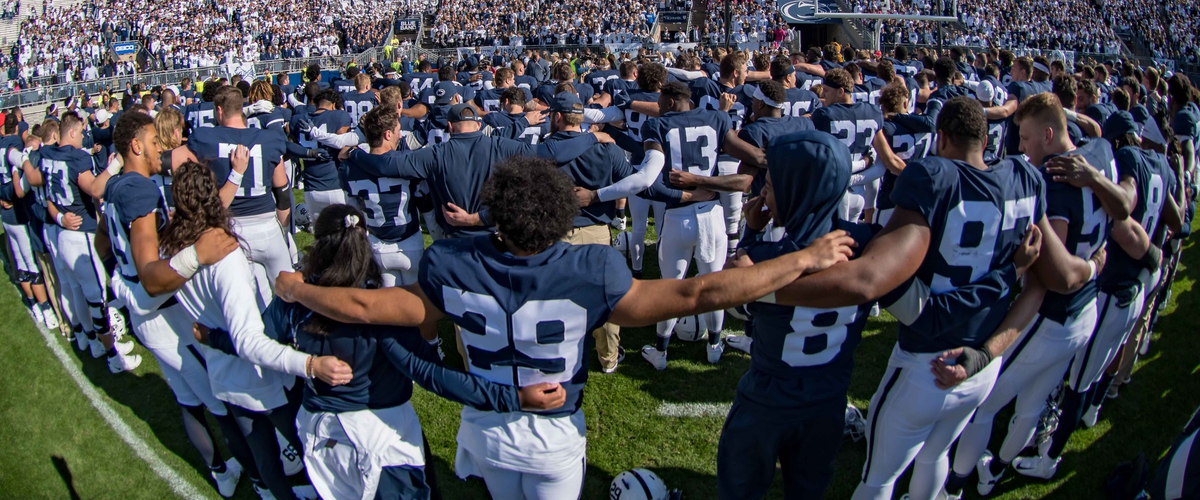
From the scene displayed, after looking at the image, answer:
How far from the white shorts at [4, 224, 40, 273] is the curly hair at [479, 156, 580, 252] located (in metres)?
6.66

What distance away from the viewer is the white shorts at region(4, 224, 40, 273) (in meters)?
6.77

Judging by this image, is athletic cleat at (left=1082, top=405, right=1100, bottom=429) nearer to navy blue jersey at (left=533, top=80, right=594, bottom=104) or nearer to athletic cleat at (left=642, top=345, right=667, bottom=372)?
athletic cleat at (left=642, top=345, right=667, bottom=372)

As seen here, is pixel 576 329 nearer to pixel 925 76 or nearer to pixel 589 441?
pixel 589 441

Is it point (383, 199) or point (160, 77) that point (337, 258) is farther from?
point (160, 77)

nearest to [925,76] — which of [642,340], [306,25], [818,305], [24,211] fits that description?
[642,340]

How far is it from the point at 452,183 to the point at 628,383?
1.96 m

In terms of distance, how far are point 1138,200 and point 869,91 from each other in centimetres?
496

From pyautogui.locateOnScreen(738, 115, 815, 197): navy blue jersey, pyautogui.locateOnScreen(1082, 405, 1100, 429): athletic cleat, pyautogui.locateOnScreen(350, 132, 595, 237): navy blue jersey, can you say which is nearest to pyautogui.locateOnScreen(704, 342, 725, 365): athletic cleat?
pyautogui.locateOnScreen(738, 115, 815, 197): navy blue jersey

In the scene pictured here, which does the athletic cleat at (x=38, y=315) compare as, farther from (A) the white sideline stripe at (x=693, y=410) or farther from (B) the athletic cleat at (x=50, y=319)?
(A) the white sideline stripe at (x=693, y=410)

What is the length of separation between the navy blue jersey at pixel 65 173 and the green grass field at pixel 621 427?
1395 millimetres

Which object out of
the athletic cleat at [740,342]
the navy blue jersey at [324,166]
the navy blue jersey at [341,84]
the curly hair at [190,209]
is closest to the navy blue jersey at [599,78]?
the navy blue jersey at [341,84]

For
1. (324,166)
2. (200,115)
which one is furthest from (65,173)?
(200,115)

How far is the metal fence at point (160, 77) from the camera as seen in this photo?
21500mm

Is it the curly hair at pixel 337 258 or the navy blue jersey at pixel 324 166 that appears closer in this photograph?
the curly hair at pixel 337 258
